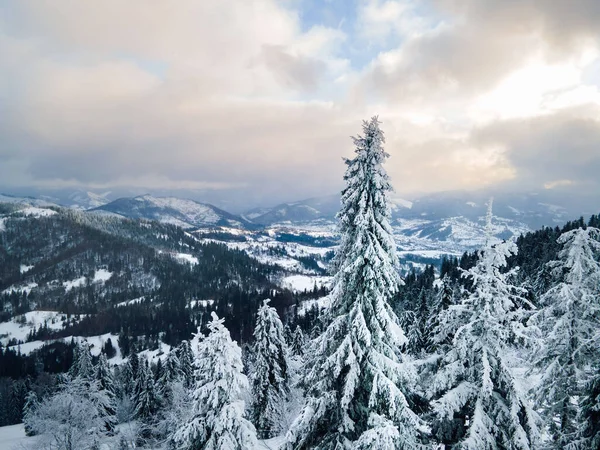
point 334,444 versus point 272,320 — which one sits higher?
point 334,444

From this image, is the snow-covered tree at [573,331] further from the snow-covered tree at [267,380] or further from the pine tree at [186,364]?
the pine tree at [186,364]

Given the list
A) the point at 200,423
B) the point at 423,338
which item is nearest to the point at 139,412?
the point at 200,423

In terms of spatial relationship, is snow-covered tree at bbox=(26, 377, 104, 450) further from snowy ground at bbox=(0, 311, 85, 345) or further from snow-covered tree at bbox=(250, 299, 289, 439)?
snowy ground at bbox=(0, 311, 85, 345)

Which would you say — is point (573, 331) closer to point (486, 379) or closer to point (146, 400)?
point (486, 379)

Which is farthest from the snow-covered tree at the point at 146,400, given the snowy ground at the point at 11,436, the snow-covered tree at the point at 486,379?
the snow-covered tree at the point at 486,379

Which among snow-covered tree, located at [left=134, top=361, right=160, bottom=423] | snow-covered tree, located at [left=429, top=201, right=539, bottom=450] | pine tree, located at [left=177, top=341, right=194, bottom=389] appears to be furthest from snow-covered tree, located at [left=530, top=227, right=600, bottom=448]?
pine tree, located at [left=177, top=341, right=194, bottom=389]

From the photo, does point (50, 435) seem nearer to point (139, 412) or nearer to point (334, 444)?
point (139, 412)

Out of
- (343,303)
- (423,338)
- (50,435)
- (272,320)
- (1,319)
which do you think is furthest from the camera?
(1,319)

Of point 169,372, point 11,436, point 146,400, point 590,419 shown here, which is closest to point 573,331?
point 590,419
